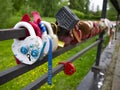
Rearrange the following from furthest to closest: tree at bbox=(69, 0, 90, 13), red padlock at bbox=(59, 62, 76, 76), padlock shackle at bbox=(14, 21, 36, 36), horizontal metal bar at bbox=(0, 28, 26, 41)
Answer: tree at bbox=(69, 0, 90, 13)
red padlock at bbox=(59, 62, 76, 76)
padlock shackle at bbox=(14, 21, 36, 36)
horizontal metal bar at bbox=(0, 28, 26, 41)

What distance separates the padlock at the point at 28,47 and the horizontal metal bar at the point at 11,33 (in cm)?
2

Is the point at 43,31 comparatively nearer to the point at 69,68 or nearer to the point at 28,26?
the point at 28,26

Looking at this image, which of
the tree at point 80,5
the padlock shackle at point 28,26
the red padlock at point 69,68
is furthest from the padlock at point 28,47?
the tree at point 80,5

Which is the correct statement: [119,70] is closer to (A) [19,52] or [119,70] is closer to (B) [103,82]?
(B) [103,82]

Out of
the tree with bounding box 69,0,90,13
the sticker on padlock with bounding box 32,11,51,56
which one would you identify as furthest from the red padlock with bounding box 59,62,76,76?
the tree with bounding box 69,0,90,13

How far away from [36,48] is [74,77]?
9.90 ft

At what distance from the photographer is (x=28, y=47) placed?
0.88 m

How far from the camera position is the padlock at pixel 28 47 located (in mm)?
861

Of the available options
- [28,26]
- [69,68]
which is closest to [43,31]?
[28,26]

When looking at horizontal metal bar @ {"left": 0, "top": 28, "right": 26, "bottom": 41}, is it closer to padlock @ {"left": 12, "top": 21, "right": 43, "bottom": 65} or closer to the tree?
padlock @ {"left": 12, "top": 21, "right": 43, "bottom": 65}

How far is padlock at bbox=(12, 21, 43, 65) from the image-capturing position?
861 millimetres

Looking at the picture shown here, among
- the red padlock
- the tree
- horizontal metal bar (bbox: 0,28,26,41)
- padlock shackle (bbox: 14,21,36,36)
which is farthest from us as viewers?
the tree

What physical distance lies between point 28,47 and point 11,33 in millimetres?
92

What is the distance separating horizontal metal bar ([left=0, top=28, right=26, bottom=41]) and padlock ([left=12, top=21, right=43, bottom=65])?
21mm
